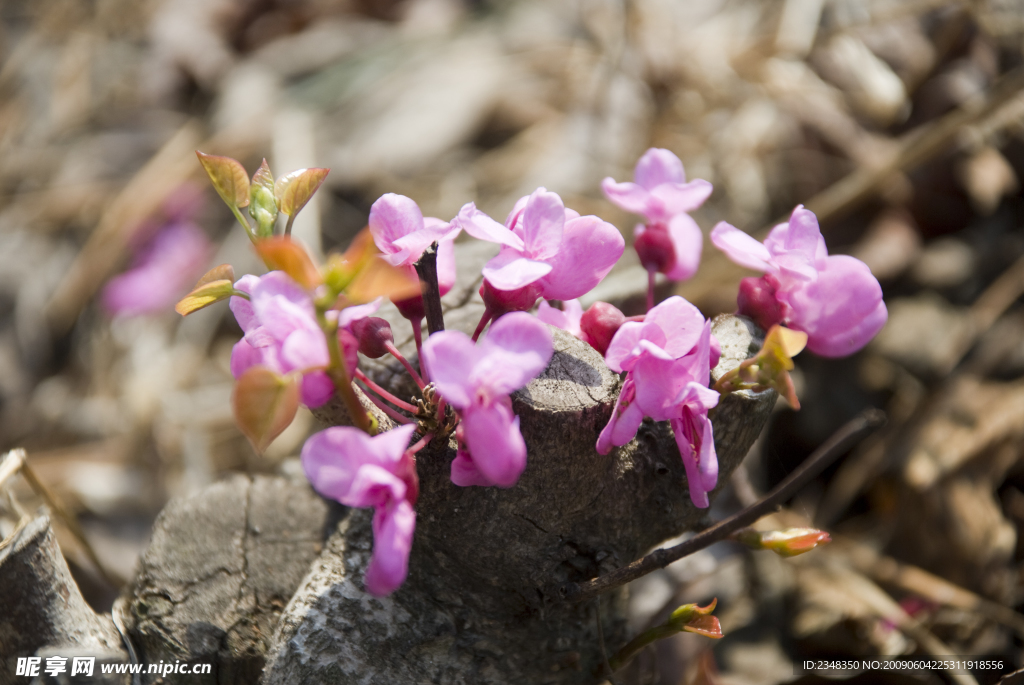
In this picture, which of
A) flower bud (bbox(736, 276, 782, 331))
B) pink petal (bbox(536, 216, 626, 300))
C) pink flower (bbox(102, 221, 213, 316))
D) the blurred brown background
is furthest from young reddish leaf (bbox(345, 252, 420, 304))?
pink flower (bbox(102, 221, 213, 316))

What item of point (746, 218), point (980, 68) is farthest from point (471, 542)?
point (980, 68)

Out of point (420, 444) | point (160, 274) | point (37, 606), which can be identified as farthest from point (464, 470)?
point (160, 274)

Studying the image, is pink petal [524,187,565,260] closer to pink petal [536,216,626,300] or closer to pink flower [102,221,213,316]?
pink petal [536,216,626,300]

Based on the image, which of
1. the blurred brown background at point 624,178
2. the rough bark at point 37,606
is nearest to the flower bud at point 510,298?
the blurred brown background at point 624,178

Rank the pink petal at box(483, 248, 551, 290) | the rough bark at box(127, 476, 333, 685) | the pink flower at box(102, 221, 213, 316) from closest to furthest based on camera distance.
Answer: the pink petal at box(483, 248, 551, 290), the rough bark at box(127, 476, 333, 685), the pink flower at box(102, 221, 213, 316)

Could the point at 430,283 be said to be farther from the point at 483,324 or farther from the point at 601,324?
the point at 601,324

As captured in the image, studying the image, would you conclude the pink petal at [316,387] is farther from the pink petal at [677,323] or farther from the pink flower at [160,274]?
the pink flower at [160,274]

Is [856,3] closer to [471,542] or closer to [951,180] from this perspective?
[951,180]
